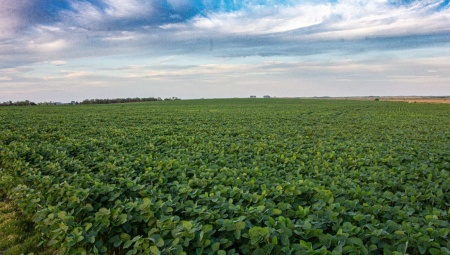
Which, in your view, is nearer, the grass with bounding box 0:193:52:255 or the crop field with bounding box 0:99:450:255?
the crop field with bounding box 0:99:450:255

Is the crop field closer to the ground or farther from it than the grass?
farther from it

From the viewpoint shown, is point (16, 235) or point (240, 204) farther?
point (16, 235)

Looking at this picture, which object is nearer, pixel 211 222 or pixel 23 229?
pixel 211 222

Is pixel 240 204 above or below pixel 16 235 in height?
above

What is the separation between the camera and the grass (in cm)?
571

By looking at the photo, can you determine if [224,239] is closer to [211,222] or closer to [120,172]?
[211,222]

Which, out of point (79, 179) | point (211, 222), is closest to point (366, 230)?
point (211, 222)

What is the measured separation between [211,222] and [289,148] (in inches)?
308

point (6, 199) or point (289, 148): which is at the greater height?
Answer: point (289, 148)

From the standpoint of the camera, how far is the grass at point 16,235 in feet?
18.7

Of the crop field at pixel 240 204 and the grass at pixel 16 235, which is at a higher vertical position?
the crop field at pixel 240 204

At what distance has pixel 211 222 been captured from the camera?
4.33 m

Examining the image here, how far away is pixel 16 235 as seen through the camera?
20.4 feet

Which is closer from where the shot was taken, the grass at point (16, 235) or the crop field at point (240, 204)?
the crop field at point (240, 204)
